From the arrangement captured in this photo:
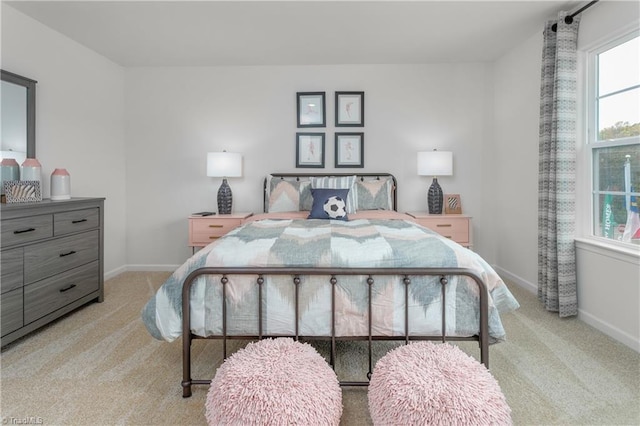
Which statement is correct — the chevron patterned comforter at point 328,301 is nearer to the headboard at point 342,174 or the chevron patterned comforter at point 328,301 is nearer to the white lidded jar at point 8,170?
the white lidded jar at point 8,170

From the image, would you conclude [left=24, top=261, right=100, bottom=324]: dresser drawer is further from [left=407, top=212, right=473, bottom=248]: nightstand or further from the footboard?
[left=407, top=212, right=473, bottom=248]: nightstand

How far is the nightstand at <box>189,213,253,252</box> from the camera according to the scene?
3652mm

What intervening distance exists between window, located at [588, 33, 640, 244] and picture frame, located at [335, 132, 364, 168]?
85.9 inches

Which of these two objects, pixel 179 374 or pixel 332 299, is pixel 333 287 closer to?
pixel 332 299

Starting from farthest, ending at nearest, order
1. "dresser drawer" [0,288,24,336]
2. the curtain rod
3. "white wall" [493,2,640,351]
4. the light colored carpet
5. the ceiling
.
Result: the ceiling → the curtain rod → "white wall" [493,2,640,351] → "dresser drawer" [0,288,24,336] → the light colored carpet

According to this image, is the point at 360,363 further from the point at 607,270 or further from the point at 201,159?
the point at 201,159

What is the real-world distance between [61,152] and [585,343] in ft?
15.1

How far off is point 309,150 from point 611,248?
297 centimetres

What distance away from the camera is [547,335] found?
7.91 ft

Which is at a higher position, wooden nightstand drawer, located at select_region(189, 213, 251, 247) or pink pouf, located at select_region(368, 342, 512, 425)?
wooden nightstand drawer, located at select_region(189, 213, 251, 247)

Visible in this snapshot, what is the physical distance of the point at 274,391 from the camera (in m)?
1.30

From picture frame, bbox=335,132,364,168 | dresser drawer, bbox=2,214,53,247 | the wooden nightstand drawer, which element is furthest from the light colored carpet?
picture frame, bbox=335,132,364,168

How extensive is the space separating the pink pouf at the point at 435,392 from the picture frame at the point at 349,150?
2.92 meters

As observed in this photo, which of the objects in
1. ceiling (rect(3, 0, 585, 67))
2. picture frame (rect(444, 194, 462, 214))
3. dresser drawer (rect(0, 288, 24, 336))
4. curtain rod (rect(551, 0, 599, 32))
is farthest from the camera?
picture frame (rect(444, 194, 462, 214))
